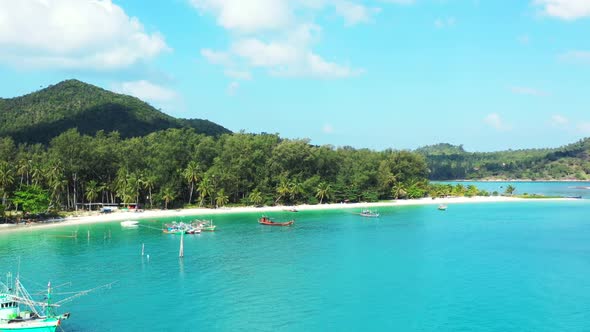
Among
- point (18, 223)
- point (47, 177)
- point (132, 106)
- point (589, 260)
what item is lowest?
point (589, 260)

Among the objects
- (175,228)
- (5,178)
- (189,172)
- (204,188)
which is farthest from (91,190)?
(175,228)

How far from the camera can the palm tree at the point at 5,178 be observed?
8619 centimetres

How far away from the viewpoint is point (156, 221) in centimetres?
9669

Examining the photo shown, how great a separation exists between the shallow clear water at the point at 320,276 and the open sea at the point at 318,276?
0.52 ft

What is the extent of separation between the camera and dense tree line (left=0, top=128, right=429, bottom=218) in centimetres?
10000

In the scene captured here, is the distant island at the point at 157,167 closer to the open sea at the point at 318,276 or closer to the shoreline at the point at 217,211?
the shoreline at the point at 217,211

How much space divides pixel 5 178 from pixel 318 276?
2619 inches

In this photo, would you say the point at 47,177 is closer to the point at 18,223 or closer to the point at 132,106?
the point at 18,223

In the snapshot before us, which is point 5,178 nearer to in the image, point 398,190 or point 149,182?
point 149,182

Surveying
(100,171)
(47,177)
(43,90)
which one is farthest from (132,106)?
(47,177)

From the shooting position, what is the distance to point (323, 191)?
130 m

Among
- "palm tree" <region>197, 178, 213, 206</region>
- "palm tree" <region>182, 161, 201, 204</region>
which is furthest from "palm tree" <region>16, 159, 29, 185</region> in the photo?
"palm tree" <region>197, 178, 213, 206</region>

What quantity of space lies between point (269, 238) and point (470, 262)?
101 ft

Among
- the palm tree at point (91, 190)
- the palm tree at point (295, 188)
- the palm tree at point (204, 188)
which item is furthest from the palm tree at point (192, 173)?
the palm tree at point (295, 188)
